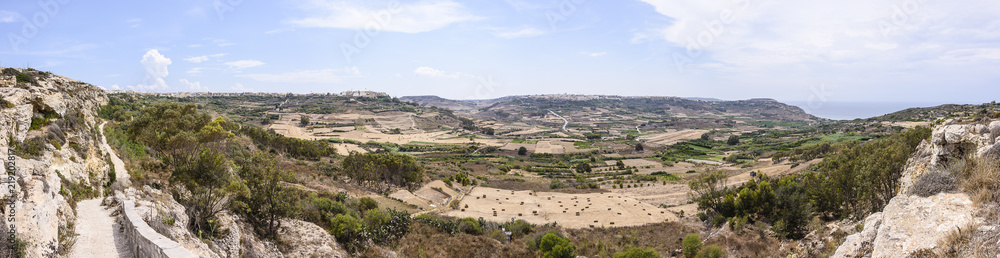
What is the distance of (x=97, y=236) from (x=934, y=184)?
62.9 ft

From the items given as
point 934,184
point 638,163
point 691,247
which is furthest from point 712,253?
point 638,163

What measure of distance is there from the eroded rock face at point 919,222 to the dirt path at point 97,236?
15.9m

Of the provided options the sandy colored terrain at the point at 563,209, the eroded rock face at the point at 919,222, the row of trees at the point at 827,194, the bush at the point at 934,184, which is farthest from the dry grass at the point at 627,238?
the eroded rock face at the point at 919,222

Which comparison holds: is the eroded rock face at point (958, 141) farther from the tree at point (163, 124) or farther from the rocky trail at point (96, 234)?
the tree at point (163, 124)

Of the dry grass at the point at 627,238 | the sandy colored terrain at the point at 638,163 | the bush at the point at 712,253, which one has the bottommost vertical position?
the sandy colored terrain at the point at 638,163

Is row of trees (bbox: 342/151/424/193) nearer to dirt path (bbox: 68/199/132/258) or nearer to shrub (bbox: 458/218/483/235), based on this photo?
shrub (bbox: 458/218/483/235)

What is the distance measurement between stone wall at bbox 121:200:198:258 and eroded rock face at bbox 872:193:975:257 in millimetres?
13097

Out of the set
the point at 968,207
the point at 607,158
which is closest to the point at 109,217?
the point at 968,207

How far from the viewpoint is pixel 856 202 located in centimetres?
2409

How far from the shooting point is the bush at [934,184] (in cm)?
824

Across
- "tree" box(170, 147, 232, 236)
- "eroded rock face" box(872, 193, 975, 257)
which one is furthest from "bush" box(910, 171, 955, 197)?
"tree" box(170, 147, 232, 236)

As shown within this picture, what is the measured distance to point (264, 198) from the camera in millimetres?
16250

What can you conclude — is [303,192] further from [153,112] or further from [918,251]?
[918,251]

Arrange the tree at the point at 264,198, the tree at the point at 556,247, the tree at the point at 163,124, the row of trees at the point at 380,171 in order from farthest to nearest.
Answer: the row of trees at the point at 380,171 → the tree at the point at 556,247 → the tree at the point at 163,124 → the tree at the point at 264,198
